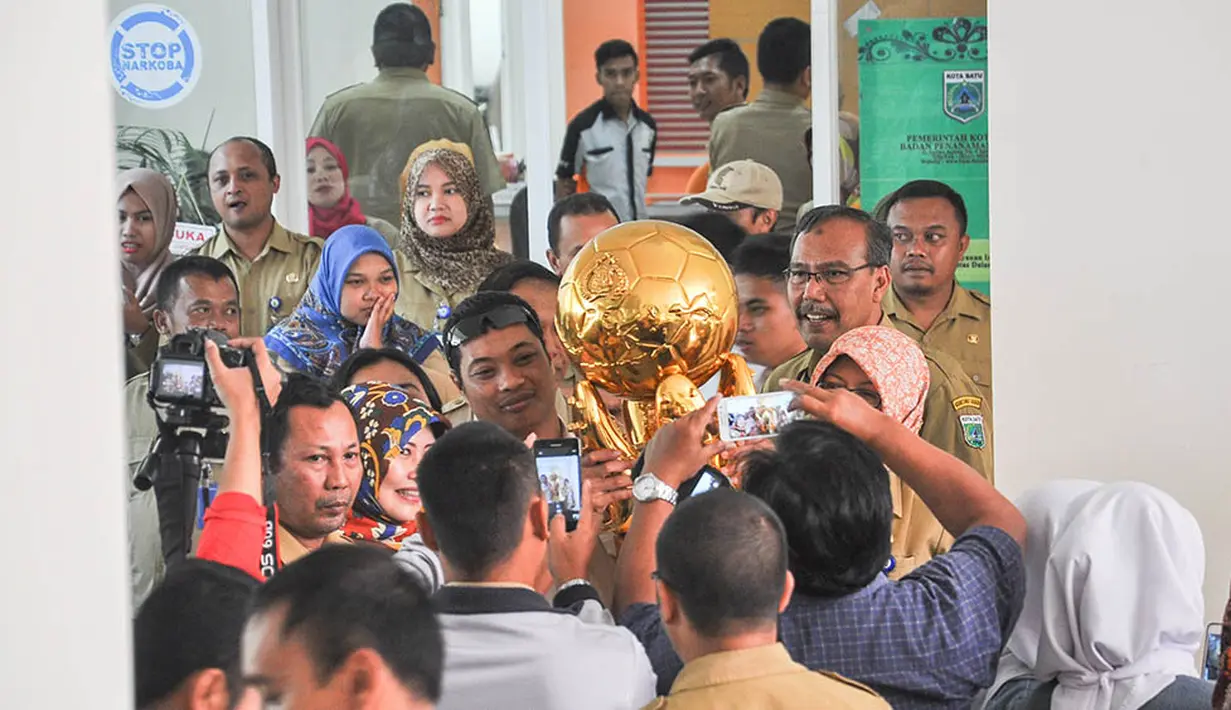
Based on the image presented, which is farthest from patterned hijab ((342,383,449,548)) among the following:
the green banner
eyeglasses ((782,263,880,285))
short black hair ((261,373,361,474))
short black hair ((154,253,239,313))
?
the green banner

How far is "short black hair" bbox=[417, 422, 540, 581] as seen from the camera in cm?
198

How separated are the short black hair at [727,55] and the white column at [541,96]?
20.7 inches

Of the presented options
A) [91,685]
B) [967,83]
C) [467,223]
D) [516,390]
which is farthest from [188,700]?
[967,83]

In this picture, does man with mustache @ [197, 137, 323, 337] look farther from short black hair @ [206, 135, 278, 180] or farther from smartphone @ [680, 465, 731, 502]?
smartphone @ [680, 465, 731, 502]

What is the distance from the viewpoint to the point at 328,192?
5.61 meters

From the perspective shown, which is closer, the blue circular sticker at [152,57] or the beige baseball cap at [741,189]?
the beige baseball cap at [741,189]

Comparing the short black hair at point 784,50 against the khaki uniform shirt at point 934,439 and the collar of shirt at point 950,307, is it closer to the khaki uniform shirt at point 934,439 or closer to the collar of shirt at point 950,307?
the collar of shirt at point 950,307

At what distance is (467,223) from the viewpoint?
5.29 metres

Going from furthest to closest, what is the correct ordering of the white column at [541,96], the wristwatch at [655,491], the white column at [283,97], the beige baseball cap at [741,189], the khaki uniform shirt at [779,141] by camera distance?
the white column at [541,96]
the white column at [283,97]
the khaki uniform shirt at [779,141]
the beige baseball cap at [741,189]
the wristwatch at [655,491]

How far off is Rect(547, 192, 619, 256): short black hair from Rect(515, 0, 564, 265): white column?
77 centimetres

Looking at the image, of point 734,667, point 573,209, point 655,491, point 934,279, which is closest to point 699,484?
point 655,491

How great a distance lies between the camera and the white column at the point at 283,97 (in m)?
5.53

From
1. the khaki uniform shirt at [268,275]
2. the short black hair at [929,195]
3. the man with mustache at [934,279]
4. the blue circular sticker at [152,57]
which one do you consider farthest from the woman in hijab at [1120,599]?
the blue circular sticker at [152,57]

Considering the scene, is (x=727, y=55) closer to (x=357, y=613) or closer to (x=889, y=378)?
(x=889, y=378)
